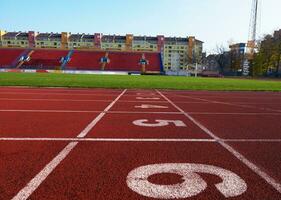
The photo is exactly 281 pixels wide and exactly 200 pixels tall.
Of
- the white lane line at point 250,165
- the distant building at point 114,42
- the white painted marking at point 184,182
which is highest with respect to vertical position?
the distant building at point 114,42

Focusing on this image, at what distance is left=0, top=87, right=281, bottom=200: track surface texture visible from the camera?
3.41m

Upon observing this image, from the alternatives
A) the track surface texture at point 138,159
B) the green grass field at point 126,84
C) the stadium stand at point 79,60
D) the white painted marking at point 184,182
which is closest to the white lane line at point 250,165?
the track surface texture at point 138,159

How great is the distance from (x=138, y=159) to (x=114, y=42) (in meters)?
136

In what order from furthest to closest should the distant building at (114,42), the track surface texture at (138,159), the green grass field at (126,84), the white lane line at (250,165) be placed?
the distant building at (114,42), the green grass field at (126,84), the white lane line at (250,165), the track surface texture at (138,159)

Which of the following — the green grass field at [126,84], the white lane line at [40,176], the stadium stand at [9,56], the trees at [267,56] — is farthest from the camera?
the stadium stand at [9,56]

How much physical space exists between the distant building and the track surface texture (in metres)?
129

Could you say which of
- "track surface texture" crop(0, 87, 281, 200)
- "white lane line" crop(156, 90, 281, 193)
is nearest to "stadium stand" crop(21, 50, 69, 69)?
"track surface texture" crop(0, 87, 281, 200)

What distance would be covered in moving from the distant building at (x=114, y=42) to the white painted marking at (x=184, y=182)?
132 m

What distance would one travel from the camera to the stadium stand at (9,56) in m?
80.4

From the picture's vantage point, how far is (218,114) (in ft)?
31.9

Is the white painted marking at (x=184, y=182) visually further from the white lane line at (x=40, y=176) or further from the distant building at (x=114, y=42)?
the distant building at (x=114, y=42)

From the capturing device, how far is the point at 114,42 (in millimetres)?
137250

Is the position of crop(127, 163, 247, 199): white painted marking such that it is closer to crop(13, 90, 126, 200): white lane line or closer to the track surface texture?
the track surface texture

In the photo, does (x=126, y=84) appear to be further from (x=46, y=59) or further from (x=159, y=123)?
(x=46, y=59)
